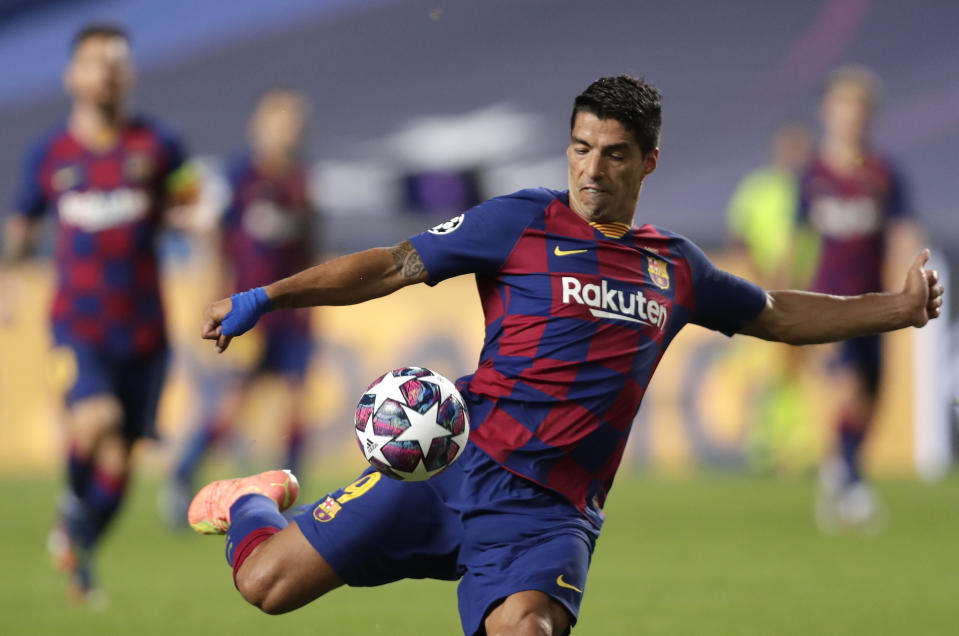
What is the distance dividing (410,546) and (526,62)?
1693 cm

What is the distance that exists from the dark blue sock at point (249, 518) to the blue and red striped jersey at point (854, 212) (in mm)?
6519

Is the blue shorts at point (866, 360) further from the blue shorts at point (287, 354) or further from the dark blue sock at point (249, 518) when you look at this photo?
the dark blue sock at point (249, 518)

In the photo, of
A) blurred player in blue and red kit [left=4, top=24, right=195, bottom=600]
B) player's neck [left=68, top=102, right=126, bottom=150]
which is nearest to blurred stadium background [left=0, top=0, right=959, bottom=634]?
blurred player in blue and red kit [left=4, top=24, right=195, bottom=600]

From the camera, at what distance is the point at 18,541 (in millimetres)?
10016

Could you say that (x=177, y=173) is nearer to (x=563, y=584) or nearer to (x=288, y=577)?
(x=288, y=577)

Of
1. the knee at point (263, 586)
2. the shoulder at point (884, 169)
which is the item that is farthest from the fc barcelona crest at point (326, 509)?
the shoulder at point (884, 169)

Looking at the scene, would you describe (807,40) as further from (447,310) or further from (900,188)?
(900,188)

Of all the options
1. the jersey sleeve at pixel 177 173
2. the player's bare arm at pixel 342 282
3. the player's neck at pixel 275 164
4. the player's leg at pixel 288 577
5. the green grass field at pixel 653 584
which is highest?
the player's neck at pixel 275 164

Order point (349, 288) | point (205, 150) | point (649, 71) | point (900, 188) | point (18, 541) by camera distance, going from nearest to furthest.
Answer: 1. point (349, 288)
2. point (18, 541)
3. point (900, 188)
4. point (205, 150)
5. point (649, 71)

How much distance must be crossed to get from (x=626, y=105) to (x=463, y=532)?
1.39 meters

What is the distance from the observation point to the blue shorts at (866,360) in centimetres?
1070

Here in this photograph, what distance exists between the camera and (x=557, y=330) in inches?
181

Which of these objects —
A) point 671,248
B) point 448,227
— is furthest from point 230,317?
point 671,248

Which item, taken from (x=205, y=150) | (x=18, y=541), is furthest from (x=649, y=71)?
(x=18, y=541)
